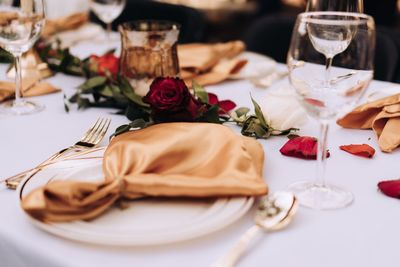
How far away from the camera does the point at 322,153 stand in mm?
736

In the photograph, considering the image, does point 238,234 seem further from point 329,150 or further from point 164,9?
point 164,9

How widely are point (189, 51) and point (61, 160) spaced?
72 centimetres

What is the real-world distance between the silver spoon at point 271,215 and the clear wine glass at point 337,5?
0.47m

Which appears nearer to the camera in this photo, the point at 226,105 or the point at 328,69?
the point at 328,69

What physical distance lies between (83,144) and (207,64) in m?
0.51

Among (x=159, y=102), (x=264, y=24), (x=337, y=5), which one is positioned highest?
(x=337, y=5)

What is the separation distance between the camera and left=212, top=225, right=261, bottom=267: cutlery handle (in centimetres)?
58

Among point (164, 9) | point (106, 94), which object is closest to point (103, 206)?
point (106, 94)

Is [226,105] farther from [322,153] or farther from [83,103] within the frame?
[322,153]

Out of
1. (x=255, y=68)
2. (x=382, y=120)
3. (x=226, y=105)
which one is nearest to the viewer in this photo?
(x=382, y=120)

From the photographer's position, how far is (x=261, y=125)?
97 centimetres

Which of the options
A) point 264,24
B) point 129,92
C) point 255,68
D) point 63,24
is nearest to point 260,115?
point 129,92

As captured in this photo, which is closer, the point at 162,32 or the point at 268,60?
the point at 162,32

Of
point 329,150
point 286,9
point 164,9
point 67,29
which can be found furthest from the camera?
point 286,9
